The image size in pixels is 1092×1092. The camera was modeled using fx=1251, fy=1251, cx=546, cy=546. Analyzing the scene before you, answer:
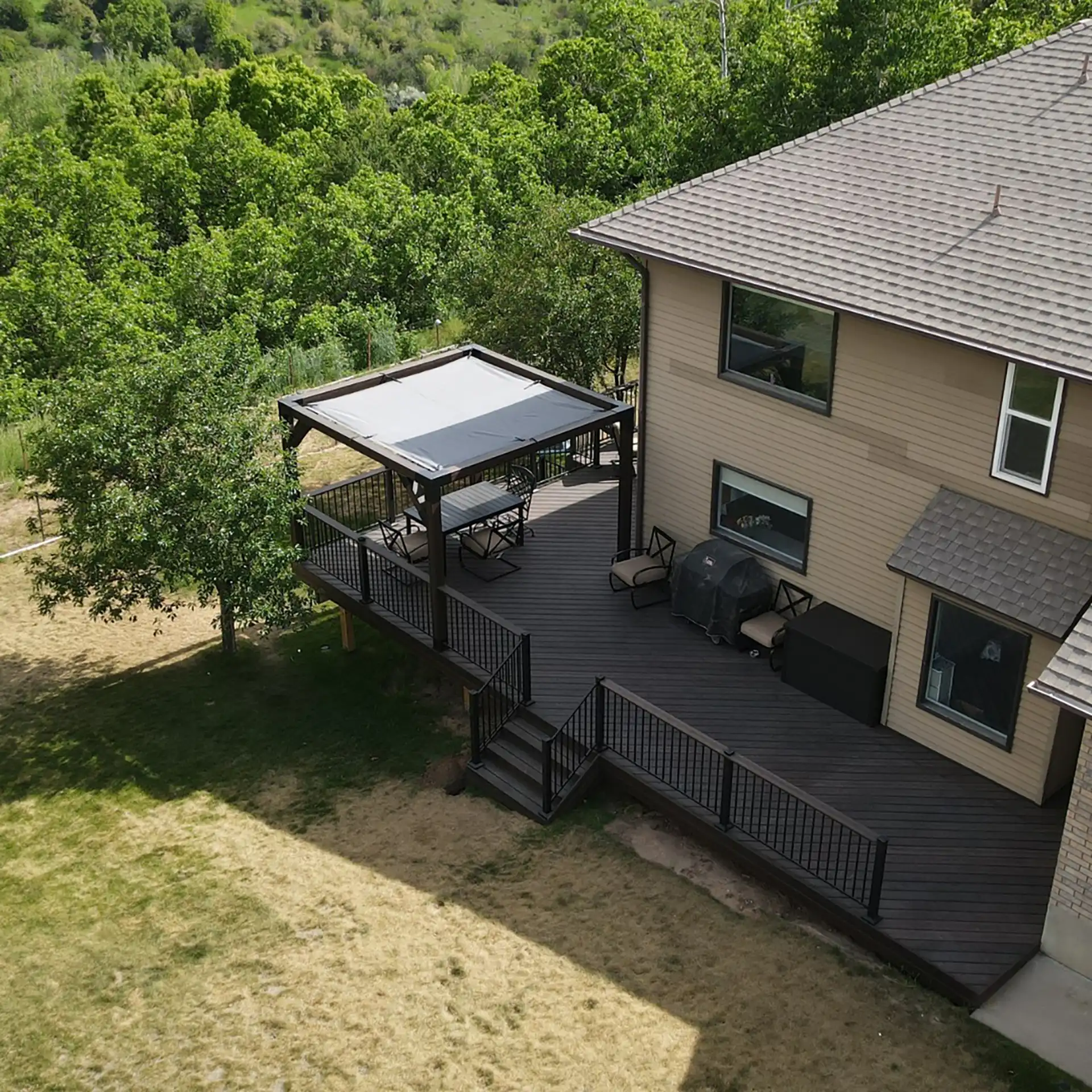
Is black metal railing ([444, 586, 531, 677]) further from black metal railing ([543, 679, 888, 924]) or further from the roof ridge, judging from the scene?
the roof ridge

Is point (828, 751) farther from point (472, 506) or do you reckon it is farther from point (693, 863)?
point (472, 506)

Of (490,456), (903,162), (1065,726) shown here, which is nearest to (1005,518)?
(1065,726)

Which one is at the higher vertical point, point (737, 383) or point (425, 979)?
point (737, 383)

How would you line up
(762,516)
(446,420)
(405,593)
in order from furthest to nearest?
(405,593) → (446,420) → (762,516)

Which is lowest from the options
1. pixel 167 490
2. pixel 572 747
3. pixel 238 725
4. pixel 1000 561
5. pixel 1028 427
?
pixel 238 725

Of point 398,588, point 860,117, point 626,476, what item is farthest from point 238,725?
point 860,117

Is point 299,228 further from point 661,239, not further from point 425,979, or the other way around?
point 425,979

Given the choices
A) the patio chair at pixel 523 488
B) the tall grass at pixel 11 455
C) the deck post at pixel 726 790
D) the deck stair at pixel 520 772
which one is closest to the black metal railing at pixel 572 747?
the deck stair at pixel 520 772
